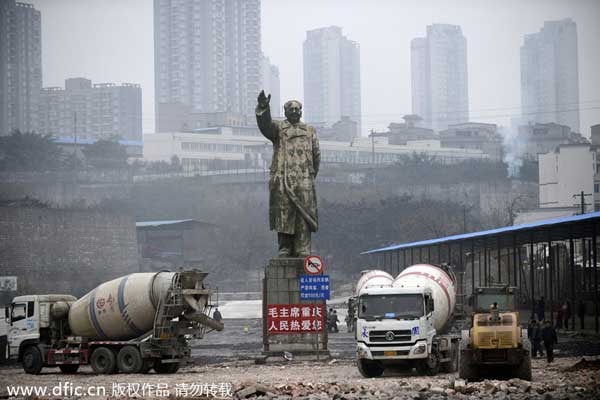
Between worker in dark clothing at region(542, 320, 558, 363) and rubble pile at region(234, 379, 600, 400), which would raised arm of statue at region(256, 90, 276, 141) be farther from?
rubble pile at region(234, 379, 600, 400)

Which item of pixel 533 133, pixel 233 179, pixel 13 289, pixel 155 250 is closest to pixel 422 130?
pixel 533 133

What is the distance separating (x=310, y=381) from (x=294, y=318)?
722cm

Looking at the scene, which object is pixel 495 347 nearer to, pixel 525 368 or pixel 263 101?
pixel 525 368

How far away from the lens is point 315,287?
3017cm

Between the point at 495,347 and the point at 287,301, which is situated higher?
the point at 287,301

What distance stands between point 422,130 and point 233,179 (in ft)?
193

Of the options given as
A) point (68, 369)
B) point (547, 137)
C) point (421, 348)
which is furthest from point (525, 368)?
point (547, 137)

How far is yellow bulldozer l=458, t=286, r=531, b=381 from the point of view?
22406 millimetres

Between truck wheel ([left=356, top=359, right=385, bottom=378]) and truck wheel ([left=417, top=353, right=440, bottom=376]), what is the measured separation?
0.99 meters

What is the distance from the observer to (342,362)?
1176 inches

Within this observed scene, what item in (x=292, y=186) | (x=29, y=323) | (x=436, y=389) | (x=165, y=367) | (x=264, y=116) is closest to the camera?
(x=436, y=389)

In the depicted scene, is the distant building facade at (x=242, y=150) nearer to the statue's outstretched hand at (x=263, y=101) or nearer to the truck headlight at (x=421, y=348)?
the statue's outstretched hand at (x=263, y=101)

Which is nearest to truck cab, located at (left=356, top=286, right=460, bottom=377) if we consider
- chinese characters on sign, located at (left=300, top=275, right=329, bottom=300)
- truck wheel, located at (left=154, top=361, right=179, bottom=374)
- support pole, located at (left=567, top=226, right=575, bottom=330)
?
chinese characters on sign, located at (left=300, top=275, right=329, bottom=300)

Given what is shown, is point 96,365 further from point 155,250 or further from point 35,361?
point 155,250
